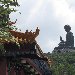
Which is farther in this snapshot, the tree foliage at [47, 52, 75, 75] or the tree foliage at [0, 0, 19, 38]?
the tree foliage at [47, 52, 75, 75]

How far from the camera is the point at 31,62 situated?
19.7 metres

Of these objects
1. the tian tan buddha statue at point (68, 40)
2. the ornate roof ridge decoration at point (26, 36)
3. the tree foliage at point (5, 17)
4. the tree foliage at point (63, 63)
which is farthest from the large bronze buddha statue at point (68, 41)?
the tree foliage at point (5, 17)

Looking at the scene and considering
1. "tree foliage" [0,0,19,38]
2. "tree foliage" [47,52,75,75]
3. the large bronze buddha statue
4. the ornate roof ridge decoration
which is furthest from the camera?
the large bronze buddha statue

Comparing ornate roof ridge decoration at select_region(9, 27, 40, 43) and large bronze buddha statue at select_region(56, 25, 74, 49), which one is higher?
large bronze buddha statue at select_region(56, 25, 74, 49)

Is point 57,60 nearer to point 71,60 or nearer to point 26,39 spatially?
point 71,60

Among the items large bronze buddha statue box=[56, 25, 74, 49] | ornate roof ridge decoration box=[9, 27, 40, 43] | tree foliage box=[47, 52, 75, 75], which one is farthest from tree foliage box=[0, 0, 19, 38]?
large bronze buddha statue box=[56, 25, 74, 49]

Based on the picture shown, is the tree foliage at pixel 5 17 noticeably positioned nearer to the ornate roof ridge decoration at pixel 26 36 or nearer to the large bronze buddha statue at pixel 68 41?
the ornate roof ridge decoration at pixel 26 36

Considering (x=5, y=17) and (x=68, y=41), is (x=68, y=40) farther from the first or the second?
(x=5, y=17)

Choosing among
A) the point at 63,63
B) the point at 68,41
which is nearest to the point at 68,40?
the point at 68,41

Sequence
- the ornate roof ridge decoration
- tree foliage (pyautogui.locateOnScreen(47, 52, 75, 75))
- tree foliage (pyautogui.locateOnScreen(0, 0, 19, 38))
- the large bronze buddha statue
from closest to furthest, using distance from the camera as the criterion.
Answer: tree foliage (pyautogui.locateOnScreen(0, 0, 19, 38)) → the ornate roof ridge decoration → tree foliage (pyautogui.locateOnScreen(47, 52, 75, 75)) → the large bronze buddha statue

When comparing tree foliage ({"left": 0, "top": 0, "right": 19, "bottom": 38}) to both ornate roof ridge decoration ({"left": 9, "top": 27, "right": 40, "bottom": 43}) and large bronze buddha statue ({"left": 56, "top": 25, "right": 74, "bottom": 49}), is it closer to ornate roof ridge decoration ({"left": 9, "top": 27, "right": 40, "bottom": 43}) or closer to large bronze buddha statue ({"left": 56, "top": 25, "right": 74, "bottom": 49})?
ornate roof ridge decoration ({"left": 9, "top": 27, "right": 40, "bottom": 43})

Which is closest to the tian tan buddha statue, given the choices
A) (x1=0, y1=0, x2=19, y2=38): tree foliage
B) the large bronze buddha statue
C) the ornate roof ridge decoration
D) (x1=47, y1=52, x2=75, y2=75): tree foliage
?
the large bronze buddha statue

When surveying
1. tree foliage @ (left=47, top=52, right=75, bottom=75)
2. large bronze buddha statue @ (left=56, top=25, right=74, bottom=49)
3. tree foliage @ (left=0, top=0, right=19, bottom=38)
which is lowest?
tree foliage @ (left=0, top=0, right=19, bottom=38)

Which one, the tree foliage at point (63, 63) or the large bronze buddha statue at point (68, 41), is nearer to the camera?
the tree foliage at point (63, 63)
